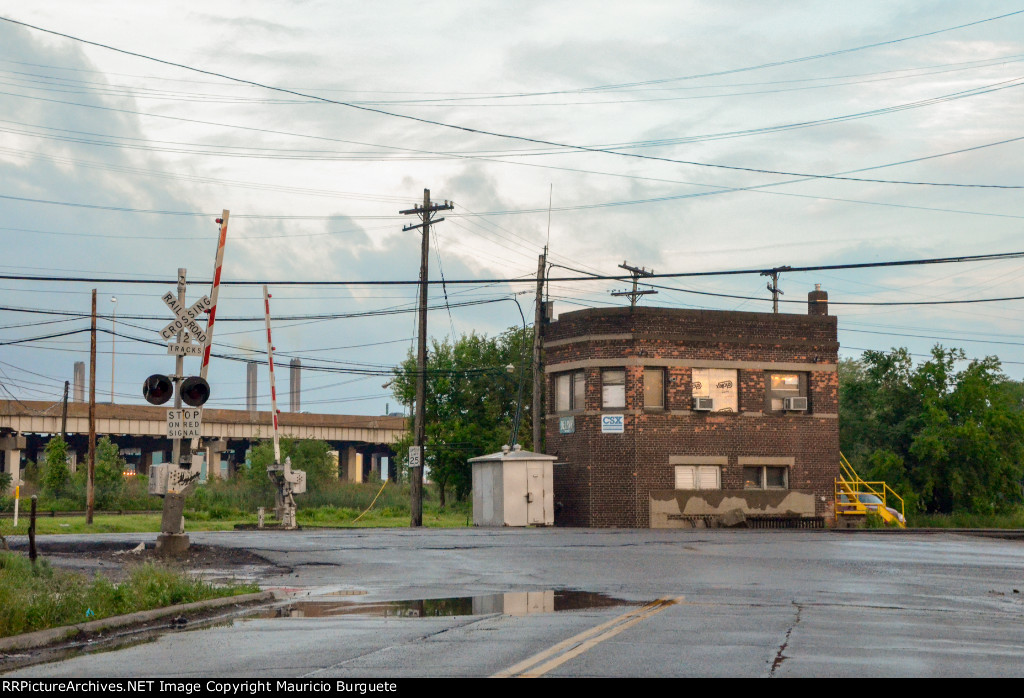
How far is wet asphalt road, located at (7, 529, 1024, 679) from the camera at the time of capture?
8867 mm

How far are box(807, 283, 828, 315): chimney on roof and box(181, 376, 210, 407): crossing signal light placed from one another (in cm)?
2929

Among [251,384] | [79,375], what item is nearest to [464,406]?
[251,384]

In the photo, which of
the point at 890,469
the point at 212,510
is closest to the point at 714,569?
the point at 890,469

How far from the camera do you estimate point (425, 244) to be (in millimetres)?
42125

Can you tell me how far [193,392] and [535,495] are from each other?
71.0 ft

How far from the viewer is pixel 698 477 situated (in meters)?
39.2

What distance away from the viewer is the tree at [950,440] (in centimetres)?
4603

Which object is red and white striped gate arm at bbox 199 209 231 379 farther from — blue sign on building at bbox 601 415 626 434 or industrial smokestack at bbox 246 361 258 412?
industrial smokestack at bbox 246 361 258 412

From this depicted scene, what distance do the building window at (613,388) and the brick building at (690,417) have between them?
0.04 metres

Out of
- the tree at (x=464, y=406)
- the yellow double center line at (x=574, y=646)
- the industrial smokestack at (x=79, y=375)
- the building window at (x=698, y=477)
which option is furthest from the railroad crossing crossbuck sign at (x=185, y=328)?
the industrial smokestack at (x=79, y=375)

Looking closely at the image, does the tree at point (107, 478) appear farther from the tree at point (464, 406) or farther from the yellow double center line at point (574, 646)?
the yellow double center line at point (574, 646)

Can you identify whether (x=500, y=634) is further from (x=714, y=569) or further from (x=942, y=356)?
(x=942, y=356)

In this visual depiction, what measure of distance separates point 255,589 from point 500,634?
5.46m

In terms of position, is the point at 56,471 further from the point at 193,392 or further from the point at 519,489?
the point at 193,392
